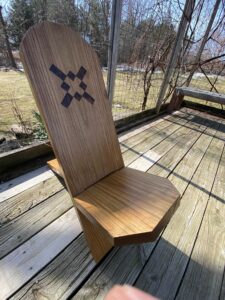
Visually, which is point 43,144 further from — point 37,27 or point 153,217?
point 153,217

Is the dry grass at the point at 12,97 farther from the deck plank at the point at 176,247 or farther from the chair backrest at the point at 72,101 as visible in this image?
the deck plank at the point at 176,247

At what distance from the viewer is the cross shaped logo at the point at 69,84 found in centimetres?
102

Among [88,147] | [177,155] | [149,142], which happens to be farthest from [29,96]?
[88,147]

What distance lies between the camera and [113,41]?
176 centimetres

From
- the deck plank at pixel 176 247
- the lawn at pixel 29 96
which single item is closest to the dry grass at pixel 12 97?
the lawn at pixel 29 96

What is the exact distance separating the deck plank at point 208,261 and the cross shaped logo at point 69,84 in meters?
1.04

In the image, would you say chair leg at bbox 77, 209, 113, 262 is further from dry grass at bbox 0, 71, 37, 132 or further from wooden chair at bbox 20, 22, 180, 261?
dry grass at bbox 0, 71, 37, 132

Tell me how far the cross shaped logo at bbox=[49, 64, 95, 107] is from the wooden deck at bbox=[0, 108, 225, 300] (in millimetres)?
676

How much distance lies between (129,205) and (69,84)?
0.67 meters

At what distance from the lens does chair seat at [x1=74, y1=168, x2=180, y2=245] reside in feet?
2.59

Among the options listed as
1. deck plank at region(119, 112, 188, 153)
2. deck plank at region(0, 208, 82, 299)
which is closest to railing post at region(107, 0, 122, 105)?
deck plank at region(119, 112, 188, 153)

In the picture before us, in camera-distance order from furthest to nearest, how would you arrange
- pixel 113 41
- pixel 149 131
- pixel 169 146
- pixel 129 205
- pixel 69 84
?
pixel 149 131 → pixel 169 146 → pixel 113 41 → pixel 69 84 → pixel 129 205

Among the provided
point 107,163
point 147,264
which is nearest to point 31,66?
point 107,163

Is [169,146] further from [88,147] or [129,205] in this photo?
[129,205]
